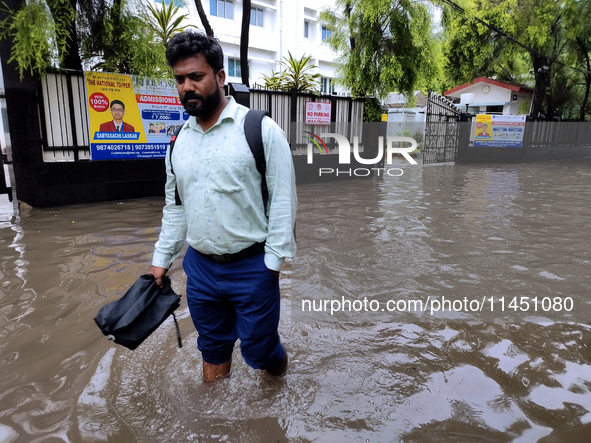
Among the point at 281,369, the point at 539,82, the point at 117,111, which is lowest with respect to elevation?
the point at 281,369

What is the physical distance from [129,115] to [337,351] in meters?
6.49

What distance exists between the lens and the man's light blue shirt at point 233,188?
7.23ft

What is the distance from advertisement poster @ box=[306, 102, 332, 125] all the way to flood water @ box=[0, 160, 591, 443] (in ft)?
19.5

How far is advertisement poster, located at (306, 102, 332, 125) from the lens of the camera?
11641 mm

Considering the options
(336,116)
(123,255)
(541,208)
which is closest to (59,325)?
(123,255)

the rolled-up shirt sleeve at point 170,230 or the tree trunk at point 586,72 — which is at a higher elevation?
the tree trunk at point 586,72

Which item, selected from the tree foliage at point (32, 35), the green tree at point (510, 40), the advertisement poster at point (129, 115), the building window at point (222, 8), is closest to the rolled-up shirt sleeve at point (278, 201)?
the advertisement poster at point (129, 115)

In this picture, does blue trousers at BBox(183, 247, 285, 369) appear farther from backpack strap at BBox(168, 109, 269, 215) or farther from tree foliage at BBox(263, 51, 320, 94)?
tree foliage at BBox(263, 51, 320, 94)

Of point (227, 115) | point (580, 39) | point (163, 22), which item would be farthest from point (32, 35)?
point (580, 39)

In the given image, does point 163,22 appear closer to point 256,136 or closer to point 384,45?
point 384,45

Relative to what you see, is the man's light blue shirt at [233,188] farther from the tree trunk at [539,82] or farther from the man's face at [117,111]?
the tree trunk at [539,82]

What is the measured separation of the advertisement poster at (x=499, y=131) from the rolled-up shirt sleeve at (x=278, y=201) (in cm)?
1784

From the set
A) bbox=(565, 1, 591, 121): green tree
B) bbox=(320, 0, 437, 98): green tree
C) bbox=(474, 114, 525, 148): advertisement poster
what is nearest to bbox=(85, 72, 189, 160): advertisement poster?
bbox=(320, 0, 437, 98): green tree

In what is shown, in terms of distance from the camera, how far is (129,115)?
26.7ft
